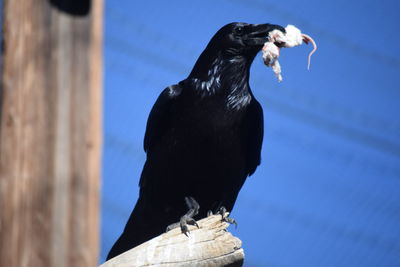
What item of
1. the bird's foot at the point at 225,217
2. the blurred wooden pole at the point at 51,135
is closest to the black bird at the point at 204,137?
the bird's foot at the point at 225,217

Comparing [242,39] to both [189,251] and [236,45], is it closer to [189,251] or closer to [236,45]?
[236,45]

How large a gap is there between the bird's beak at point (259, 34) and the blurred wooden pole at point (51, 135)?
4318 millimetres

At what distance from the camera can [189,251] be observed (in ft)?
11.0

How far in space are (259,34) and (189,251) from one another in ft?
10.6

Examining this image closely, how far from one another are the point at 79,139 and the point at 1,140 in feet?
0.64

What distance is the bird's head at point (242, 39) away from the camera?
247 inches

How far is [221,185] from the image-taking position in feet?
19.7

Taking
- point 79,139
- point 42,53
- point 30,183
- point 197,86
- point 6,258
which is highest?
point 197,86

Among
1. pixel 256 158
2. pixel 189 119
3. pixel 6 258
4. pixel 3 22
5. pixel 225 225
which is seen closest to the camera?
pixel 6 258

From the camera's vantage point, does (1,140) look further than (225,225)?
No

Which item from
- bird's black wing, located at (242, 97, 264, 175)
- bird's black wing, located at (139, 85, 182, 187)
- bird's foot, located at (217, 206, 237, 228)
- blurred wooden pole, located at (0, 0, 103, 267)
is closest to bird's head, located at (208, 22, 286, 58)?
bird's black wing, located at (242, 97, 264, 175)

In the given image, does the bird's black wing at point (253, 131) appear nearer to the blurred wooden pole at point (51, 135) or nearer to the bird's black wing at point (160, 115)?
the bird's black wing at point (160, 115)

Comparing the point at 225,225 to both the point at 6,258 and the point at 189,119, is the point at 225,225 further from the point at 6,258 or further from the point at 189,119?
the point at 189,119

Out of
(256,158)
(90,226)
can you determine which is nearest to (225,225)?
(90,226)
